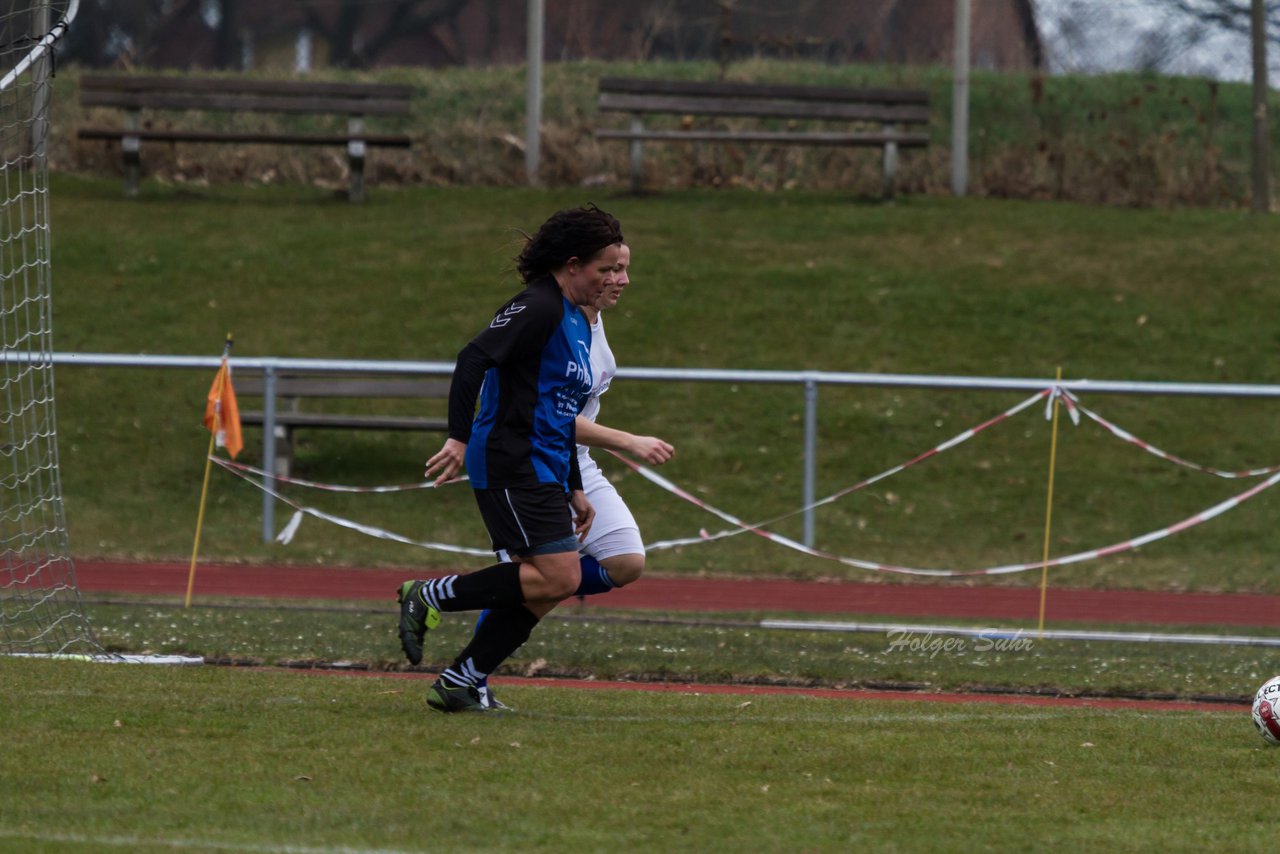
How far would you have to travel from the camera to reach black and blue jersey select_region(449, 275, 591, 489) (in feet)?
19.2

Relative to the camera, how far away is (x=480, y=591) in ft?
20.2

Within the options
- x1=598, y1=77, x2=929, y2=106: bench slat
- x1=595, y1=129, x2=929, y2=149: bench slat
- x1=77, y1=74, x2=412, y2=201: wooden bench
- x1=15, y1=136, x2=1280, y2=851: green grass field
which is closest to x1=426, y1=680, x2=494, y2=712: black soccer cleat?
x1=15, y1=136, x2=1280, y2=851: green grass field

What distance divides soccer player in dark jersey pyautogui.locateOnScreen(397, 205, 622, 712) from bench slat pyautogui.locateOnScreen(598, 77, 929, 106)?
1549cm

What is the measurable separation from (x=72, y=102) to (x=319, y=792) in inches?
869

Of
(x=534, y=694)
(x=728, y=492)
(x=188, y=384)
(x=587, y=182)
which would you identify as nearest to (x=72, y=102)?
(x=587, y=182)

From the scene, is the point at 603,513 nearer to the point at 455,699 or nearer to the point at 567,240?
the point at 455,699

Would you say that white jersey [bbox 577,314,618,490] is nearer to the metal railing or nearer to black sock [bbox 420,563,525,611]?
black sock [bbox 420,563,525,611]

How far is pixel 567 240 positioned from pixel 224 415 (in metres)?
6.21

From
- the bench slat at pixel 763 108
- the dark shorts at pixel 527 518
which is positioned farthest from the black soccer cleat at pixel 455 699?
the bench slat at pixel 763 108

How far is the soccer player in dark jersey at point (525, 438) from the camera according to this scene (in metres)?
5.89

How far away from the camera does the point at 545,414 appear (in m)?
6.02

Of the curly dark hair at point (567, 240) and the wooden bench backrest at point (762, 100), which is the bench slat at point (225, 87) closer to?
the wooden bench backrest at point (762, 100)

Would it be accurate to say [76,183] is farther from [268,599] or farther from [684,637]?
[684,637]

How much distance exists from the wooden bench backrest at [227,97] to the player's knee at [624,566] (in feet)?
51.5
